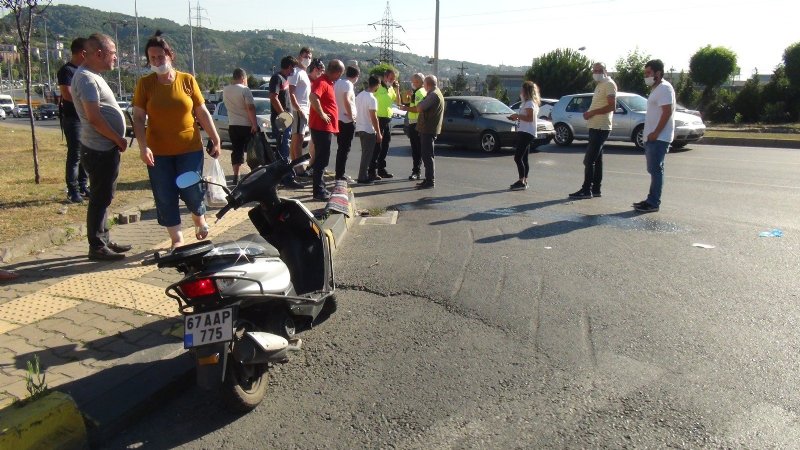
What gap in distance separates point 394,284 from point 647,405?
8.20 ft

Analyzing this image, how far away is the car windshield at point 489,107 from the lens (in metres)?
16.6

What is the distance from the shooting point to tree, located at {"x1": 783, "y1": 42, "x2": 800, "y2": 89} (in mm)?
29666

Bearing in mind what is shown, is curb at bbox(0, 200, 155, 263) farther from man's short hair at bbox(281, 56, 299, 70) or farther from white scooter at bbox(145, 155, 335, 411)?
man's short hair at bbox(281, 56, 299, 70)

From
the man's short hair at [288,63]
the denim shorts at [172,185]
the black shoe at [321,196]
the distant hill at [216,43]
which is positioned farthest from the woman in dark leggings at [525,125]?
the distant hill at [216,43]

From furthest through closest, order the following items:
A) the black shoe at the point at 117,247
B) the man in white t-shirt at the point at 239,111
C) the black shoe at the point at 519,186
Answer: the black shoe at the point at 519,186 < the man in white t-shirt at the point at 239,111 < the black shoe at the point at 117,247

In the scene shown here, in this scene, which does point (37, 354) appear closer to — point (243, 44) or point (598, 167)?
point (598, 167)

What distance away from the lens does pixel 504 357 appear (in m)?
3.96

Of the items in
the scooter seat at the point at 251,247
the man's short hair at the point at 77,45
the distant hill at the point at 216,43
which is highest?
the distant hill at the point at 216,43

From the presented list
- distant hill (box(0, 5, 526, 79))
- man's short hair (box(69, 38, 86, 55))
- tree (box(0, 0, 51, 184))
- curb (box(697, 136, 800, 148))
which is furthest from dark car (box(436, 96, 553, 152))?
distant hill (box(0, 5, 526, 79))

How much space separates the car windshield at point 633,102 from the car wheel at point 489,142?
406 centimetres

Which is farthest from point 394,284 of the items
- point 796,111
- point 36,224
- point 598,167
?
point 796,111

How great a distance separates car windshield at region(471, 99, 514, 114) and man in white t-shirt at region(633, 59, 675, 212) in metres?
8.22

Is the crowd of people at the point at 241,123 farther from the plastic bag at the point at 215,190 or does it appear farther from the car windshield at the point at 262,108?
the car windshield at the point at 262,108

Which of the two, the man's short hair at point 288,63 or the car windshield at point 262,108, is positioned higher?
the man's short hair at point 288,63
